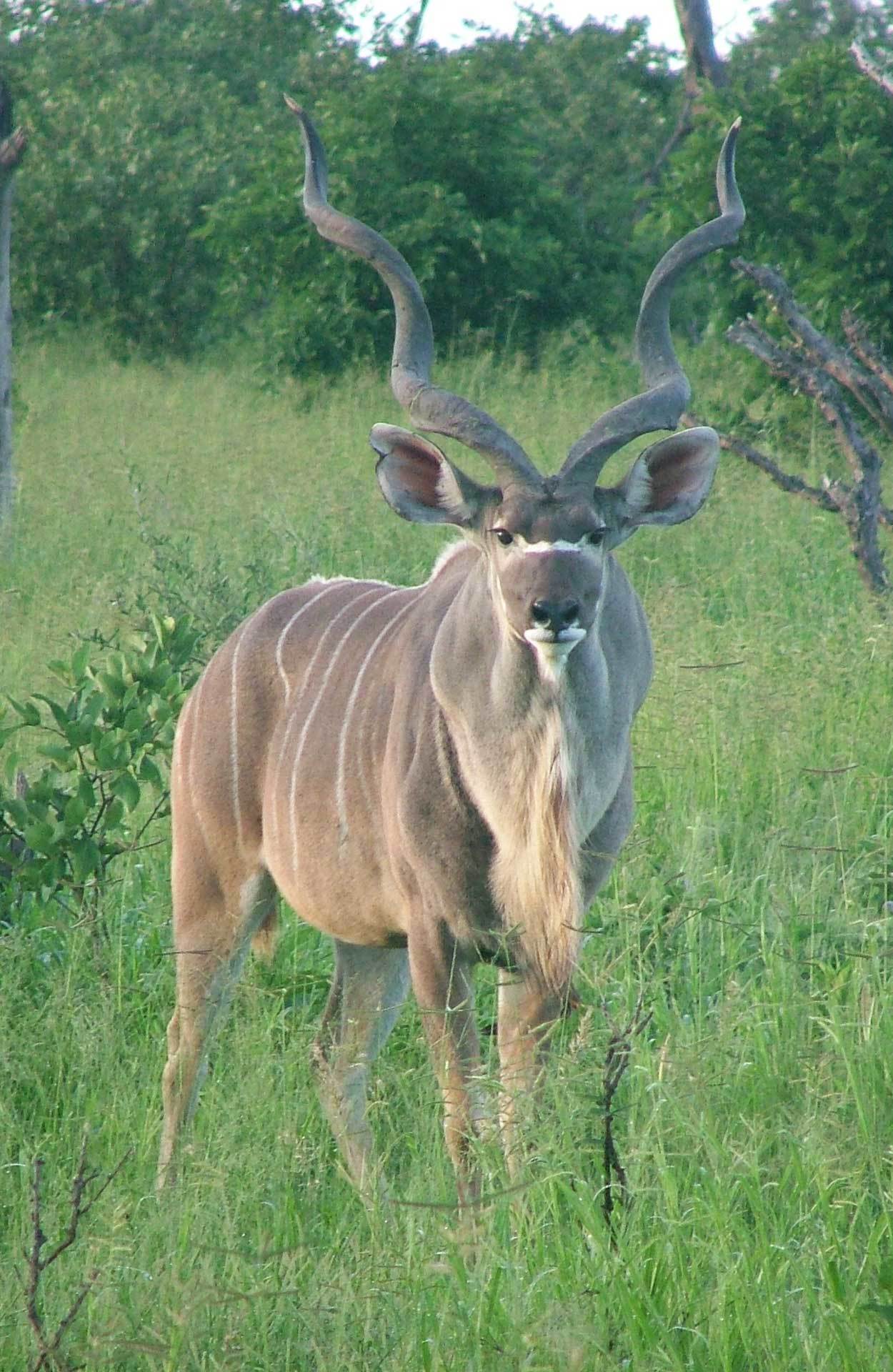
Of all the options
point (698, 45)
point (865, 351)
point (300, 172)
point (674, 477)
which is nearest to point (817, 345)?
point (865, 351)

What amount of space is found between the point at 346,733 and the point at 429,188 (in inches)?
325

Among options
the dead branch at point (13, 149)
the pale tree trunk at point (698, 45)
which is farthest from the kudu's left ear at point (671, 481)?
the pale tree trunk at point (698, 45)

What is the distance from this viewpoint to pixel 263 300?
1194cm

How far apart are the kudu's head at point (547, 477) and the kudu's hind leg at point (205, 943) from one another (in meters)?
0.84

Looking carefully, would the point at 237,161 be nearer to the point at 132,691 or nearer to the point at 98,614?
the point at 98,614

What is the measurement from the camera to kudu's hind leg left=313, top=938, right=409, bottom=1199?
8.47 ft

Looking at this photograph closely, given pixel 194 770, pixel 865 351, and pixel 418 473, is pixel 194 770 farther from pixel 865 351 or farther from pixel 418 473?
pixel 865 351

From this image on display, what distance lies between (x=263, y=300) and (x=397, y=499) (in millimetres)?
9777

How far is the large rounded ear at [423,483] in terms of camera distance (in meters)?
2.48

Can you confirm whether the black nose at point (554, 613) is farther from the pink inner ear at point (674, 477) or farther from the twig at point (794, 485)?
the twig at point (794, 485)

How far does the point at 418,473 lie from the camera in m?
2.55

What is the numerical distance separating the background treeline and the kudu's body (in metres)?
5.70

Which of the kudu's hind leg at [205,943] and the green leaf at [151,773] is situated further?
the green leaf at [151,773]

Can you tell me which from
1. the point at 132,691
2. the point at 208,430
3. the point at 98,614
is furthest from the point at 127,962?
the point at 208,430
